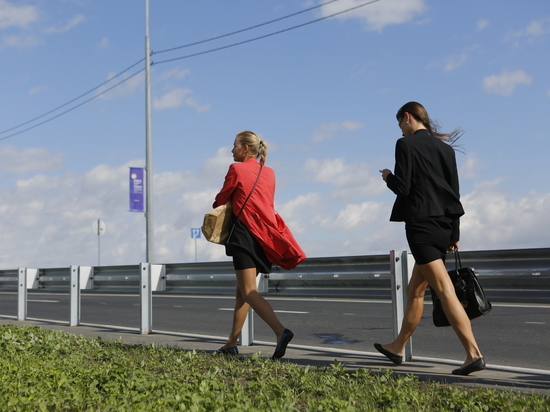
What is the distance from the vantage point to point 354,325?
10.6 m

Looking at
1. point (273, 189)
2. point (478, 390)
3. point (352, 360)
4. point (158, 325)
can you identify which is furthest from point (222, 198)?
point (158, 325)

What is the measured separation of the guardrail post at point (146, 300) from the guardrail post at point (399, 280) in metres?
3.99

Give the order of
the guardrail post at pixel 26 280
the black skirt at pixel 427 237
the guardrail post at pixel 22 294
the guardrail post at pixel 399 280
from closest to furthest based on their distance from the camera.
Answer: the black skirt at pixel 427 237 → the guardrail post at pixel 399 280 → the guardrail post at pixel 22 294 → the guardrail post at pixel 26 280

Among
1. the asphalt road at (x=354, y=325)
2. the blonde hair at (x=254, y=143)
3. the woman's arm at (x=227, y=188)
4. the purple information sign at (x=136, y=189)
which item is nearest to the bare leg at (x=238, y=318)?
the woman's arm at (x=227, y=188)

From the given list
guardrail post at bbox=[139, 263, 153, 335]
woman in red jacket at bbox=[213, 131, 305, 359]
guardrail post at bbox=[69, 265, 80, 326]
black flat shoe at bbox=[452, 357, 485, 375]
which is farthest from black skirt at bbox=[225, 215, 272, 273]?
guardrail post at bbox=[69, 265, 80, 326]

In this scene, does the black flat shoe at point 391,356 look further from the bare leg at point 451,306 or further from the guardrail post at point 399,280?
the bare leg at point 451,306

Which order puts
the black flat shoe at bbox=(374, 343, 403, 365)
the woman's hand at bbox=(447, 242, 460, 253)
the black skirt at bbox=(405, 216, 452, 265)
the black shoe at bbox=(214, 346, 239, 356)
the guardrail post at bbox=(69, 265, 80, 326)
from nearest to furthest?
the black skirt at bbox=(405, 216, 452, 265) → the woman's hand at bbox=(447, 242, 460, 253) → the black flat shoe at bbox=(374, 343, 403, 365) → the black shoe at bbox=(214, 346, 239, 356) → the guardrail post at bbox=(69, 265, 80, 326)

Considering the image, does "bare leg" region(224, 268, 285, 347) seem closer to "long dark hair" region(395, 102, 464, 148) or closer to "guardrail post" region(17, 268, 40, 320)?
"long dark hair" region(395, 102, 464, 148)

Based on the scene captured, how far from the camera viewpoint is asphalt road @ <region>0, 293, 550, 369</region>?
25.6 feet

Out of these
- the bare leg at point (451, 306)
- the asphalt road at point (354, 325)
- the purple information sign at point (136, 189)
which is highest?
the purple information sign at point (136, 189)

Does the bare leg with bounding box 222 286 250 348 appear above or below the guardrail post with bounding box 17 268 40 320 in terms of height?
below

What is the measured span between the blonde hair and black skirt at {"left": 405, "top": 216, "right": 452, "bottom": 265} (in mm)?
1786

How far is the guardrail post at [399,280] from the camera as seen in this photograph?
6184mm

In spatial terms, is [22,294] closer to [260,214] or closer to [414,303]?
[260,214]
